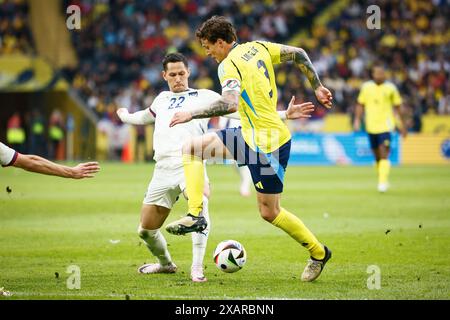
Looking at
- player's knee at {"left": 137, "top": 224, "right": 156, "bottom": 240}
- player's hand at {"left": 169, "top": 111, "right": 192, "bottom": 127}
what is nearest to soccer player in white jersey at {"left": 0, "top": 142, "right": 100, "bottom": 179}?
player's hand at {"left": 169, "top": 111, "right": 192, "bottom": 127}

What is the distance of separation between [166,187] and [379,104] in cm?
1148

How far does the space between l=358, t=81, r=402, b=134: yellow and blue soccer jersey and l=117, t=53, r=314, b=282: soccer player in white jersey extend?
1066 centimetres

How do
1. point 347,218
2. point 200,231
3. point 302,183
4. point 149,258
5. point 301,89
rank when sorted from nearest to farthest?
point 200,231 → point 149,258 → point 347,218 → point 302,183 → point 301,89

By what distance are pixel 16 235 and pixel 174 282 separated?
14.8 feet

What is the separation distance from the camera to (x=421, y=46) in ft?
114

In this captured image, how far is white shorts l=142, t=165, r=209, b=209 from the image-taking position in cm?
869

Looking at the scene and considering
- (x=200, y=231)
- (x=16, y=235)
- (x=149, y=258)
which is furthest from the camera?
(x=16, y=235)

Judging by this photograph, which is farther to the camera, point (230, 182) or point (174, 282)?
point (230, 182)

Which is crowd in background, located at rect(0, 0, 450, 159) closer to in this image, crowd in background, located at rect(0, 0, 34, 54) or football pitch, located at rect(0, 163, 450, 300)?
crowd in background, located at rect(0, 0, 34, 54)

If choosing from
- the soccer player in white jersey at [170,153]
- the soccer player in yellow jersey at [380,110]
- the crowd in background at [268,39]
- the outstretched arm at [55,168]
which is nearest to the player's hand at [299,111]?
the soccer player in white jersey at [170,153]

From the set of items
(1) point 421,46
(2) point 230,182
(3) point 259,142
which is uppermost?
(1) point 421,46

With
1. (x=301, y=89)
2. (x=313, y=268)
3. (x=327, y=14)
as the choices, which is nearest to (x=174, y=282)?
(x=313, y=268)

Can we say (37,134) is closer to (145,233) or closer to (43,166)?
(145,233)
